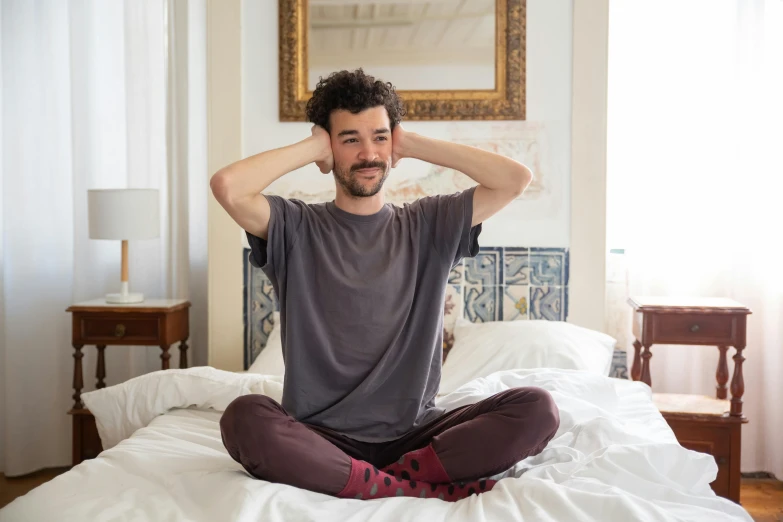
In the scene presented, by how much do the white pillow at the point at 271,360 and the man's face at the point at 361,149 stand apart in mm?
881

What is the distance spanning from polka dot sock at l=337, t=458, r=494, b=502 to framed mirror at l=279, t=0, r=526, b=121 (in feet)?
5.73

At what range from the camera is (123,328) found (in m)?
3.02

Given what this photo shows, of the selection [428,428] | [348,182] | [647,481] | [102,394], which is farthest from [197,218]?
[647,481]

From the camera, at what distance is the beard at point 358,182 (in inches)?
70.6

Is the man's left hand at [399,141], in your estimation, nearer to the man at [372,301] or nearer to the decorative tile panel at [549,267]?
the man at [372,301]

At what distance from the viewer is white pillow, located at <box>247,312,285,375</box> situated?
2.64m

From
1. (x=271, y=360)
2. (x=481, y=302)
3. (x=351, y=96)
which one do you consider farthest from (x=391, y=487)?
(x=481, y=302)

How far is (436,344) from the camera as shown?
1.82 metres

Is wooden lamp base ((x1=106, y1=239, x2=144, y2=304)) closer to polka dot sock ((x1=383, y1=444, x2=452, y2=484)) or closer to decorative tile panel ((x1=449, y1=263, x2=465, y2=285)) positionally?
decorative tile panel ((x1=449, y1=263, x2=465, y2=285))

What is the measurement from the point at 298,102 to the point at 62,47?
1111mm

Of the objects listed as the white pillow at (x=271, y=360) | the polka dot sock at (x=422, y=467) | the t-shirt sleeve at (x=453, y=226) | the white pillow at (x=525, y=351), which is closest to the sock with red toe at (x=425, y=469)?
the polka dot sock at (x=422, y=467)

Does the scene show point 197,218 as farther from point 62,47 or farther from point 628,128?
point 628,128

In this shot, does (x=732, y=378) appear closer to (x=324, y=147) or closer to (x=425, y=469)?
(x=425, y=469)

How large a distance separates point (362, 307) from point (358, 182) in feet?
0.97
